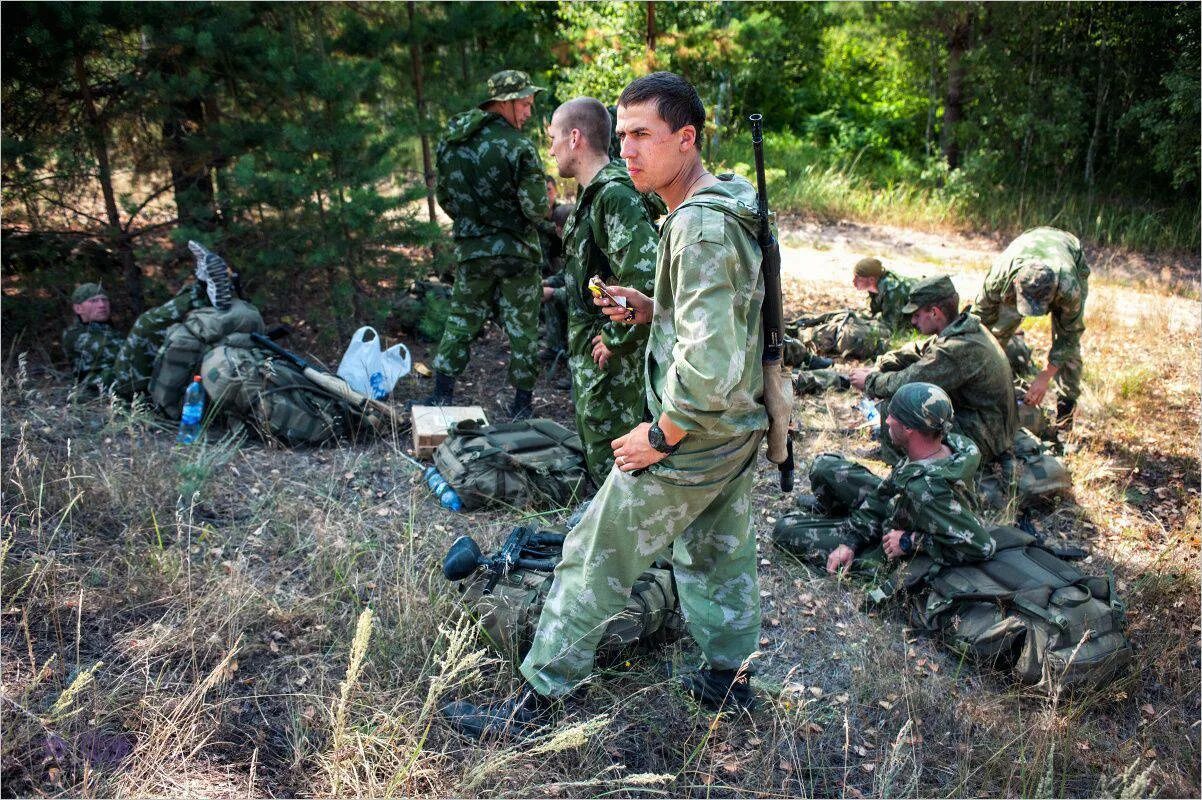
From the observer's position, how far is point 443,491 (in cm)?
462

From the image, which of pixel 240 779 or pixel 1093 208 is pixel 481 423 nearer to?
pixel 240 779

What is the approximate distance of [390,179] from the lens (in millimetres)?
6953

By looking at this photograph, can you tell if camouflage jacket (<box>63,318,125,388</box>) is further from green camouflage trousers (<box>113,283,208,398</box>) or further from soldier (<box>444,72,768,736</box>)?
soldier (<box>444,72,768,736</box>)

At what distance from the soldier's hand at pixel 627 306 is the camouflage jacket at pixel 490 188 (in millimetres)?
2509

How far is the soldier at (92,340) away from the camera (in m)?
5.88

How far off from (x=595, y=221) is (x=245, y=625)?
2.29 m

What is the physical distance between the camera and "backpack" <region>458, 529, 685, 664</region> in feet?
10.4

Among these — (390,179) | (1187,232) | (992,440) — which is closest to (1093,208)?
(1187,232)

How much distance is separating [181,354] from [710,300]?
13.7 feet

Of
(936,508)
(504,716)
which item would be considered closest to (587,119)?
(936,508)

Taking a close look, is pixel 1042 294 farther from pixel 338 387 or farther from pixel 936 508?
pixel 338 387

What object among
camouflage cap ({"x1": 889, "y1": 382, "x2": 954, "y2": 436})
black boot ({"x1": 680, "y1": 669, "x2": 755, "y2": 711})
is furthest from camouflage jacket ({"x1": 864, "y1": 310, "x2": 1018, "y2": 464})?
black boot ({"x1": 680, "y1": 669, "x2": 755, "y2": 711})

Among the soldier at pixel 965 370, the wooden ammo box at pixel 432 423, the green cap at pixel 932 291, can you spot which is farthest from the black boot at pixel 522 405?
the green cap at pixel 932 291

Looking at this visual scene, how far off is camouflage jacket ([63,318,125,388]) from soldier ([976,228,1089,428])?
6.09m
